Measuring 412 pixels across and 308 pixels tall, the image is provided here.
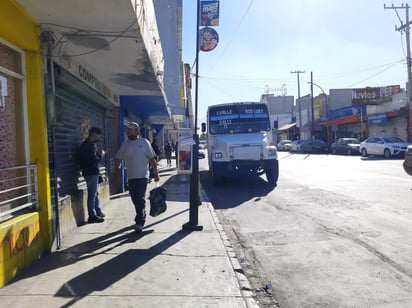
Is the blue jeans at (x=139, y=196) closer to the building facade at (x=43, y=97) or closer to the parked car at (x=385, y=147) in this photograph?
the building facade at (x=43, y=97)

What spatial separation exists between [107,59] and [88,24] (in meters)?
1.98

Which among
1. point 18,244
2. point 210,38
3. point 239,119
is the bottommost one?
point 18,244

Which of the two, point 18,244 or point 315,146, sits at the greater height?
point 315,146

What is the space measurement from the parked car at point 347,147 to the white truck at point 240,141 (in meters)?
20.5

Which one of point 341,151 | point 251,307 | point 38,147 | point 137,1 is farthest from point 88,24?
point 341,151

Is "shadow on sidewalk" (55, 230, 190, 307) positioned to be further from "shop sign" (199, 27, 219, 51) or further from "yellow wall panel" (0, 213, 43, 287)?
"shop sign" (199, 27, 219, 51)

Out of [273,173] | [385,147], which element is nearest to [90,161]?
[273,173]

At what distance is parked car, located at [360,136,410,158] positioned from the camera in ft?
83.9

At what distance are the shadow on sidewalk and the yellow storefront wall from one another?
0.78 meters

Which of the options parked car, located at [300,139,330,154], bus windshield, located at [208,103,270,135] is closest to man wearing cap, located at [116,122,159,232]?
bus windshield, located at [208,103,270,135]

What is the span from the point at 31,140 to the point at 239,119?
9767mm

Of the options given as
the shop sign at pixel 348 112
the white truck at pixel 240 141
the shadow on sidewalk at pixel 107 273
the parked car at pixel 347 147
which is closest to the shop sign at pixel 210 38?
the white truck at pixel 240 141

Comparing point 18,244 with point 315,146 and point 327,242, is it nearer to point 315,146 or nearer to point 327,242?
point 327,242

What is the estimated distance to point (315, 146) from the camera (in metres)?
39.4
